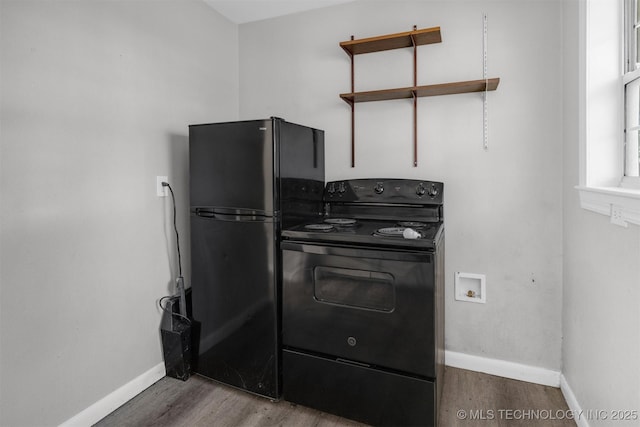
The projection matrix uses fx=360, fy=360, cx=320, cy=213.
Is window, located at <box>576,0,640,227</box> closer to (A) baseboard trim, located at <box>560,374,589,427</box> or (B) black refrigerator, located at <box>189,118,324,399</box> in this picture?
(A) baseboard trim, located at <box>560,374,589,427</box>

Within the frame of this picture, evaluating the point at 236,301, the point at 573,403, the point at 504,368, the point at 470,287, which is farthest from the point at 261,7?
the point at 573,403

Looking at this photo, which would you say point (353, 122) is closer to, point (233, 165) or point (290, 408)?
point (233, 165)

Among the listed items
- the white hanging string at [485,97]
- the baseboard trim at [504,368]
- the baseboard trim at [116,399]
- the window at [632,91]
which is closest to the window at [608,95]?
the window at [632,91]

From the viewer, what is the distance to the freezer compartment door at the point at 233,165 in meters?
1.80

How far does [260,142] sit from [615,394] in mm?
1751

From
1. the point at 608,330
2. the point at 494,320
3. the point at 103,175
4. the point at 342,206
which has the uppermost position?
the point at 103,175

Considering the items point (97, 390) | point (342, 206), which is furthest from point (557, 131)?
point (97, 390)

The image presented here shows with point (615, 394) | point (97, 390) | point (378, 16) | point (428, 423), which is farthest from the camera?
point (378, 16)

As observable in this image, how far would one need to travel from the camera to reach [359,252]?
1.62 meters

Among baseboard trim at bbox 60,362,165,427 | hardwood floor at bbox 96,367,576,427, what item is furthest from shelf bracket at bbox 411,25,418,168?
baseboard trim at bbox 60,362,165,427

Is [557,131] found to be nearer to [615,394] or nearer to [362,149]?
[362,149]

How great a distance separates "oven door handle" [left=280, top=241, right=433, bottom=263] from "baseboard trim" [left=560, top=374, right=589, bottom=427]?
1.02 metres

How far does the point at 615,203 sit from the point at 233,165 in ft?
5.32

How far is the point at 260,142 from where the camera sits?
180 cm
